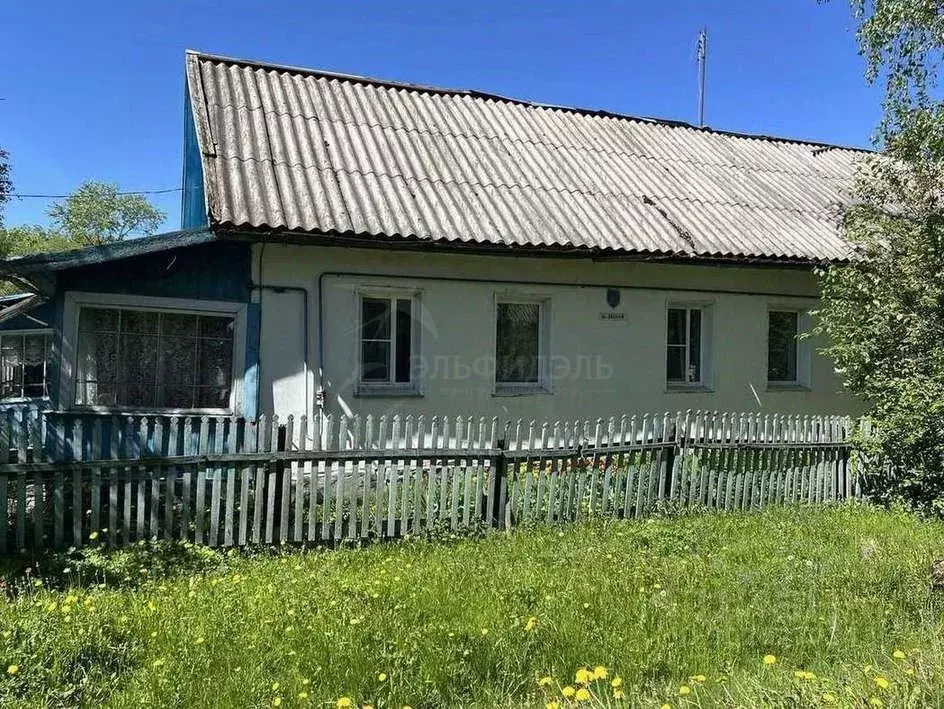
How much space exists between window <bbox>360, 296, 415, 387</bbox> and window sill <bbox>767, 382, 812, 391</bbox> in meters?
5.30

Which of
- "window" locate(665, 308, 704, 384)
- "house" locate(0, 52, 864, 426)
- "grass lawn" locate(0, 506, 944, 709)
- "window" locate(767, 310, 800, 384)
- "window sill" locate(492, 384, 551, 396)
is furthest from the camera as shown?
"window" locate(767, 310, 800, 384)

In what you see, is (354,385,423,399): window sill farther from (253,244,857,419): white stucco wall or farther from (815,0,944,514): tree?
(815,0,944,514): tree

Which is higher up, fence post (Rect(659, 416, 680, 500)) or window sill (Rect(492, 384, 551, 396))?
window sill (Rect(492, 384, 551, 396))

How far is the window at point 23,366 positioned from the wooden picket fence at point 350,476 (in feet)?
13.5

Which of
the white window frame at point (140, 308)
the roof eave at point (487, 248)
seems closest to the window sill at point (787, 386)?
the roof eave at point (487, 248)

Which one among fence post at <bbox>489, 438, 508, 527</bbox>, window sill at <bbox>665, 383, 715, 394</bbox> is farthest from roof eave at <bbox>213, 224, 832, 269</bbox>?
fence post at <bbox>489, 438, 508, 527</bbox>

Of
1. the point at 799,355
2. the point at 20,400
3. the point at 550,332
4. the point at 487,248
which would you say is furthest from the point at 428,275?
the point at 20,400

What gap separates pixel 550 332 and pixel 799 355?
4.14 meters

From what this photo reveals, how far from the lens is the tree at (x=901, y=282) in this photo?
22.9 ft

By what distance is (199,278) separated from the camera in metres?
7.83

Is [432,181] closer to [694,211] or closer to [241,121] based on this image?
[241,121]

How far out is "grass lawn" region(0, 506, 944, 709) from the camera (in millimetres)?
3234

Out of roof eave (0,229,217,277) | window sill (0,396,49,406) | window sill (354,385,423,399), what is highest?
roof eave (0,229,217,277)

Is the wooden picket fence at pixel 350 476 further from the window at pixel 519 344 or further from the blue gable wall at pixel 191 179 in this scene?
the blue gable wall at pixel 191 179
